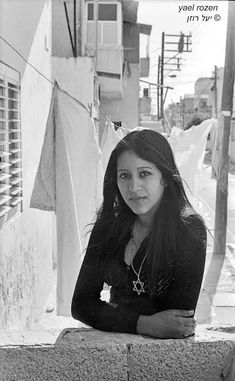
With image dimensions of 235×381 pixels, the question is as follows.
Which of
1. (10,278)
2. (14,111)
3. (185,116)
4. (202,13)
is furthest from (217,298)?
(185,116)

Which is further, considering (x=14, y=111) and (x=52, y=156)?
(x=14, y=111)

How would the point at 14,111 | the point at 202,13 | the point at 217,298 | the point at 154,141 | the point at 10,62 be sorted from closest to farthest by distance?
the point at 154,141 < the point at 202,13 < the point at 10,62 < the point at 14,111 < the point at 217,298

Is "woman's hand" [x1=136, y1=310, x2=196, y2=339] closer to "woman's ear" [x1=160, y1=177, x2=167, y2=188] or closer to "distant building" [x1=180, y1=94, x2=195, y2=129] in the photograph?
"woman's ear" [x1=160, y1=177, x2=167, y2=188]

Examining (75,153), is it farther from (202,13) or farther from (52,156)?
(202,13)

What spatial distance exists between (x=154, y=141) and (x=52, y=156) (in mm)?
1728

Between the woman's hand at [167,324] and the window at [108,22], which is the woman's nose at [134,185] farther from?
the window at [108,22]

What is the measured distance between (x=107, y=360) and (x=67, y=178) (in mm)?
1662

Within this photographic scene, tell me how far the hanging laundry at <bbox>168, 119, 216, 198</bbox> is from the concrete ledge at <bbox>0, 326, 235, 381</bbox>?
4521 millimetres

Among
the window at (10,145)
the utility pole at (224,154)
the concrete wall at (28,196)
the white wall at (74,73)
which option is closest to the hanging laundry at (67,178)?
the window at (10,145)

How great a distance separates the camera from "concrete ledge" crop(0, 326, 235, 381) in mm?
2041

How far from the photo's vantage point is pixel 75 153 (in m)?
3.65

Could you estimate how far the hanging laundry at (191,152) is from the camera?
260 inches

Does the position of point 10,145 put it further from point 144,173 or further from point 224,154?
point 224,154

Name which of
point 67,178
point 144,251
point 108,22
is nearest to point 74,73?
point 67,178
